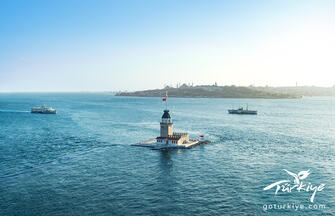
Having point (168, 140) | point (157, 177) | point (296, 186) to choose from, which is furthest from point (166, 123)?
point (296, 186)

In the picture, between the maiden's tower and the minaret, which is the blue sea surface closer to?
the maiden's tower

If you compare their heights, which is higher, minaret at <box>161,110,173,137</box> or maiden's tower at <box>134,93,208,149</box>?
minaret at <box>161,110,173,137</box>

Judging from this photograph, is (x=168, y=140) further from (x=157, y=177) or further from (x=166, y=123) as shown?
(x=157, y=177)

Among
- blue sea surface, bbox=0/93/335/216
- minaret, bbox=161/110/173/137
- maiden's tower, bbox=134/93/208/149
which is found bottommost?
blue sea surface, bbox=0/93/335/216

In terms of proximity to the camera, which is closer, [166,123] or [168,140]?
[168,140]

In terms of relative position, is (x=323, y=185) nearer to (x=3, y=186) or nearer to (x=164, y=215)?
A: (x=164, y=215)

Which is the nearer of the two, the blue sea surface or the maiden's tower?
the blue sea surface

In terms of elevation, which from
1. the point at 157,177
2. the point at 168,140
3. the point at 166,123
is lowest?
the point at 157,177

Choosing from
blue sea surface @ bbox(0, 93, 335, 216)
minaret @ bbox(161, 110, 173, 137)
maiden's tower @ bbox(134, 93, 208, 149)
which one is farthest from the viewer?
minaret @ bbox(161, 110, 173, 137)

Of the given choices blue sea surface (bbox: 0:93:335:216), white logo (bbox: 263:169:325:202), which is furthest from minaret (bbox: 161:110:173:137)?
white logo (bbox: 263:169:325:202)

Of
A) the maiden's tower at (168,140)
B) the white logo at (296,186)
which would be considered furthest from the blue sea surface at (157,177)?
the maiden's tower at (168,140)

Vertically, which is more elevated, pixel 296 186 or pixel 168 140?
pixel 168 140
